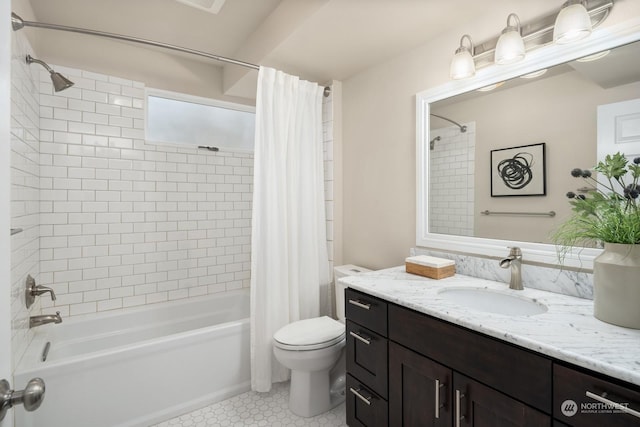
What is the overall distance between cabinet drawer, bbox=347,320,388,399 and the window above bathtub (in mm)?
2147

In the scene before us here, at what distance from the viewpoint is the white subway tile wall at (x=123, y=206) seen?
7.50 feet

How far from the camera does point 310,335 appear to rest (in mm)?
1910

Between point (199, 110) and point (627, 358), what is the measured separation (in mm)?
3123

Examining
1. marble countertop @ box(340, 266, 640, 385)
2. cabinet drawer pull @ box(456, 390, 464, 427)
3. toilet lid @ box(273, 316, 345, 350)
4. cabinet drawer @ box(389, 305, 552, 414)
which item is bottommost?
toilet lid @ box(273, 316, 345, 350)

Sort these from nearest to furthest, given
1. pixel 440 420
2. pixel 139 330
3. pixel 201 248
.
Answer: pixel 440 420 < pixel 139 330 < pixel 201 248

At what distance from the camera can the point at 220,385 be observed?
6.88 feet

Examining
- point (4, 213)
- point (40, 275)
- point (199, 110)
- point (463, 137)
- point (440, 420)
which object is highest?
point (199, 110)

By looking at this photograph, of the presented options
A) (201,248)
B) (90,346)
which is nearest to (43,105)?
(201,248)

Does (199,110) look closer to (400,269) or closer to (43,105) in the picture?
(43,105)

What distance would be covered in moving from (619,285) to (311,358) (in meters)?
1.44

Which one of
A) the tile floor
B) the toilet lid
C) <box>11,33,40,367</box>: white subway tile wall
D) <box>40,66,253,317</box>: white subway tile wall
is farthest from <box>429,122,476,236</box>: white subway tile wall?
<box>11,33,40,367</box>: white subway tile wall

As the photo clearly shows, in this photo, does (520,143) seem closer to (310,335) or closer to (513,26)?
(513,26)

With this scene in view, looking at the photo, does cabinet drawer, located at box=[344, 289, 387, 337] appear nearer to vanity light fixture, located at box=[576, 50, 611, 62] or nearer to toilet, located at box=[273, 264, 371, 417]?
toilet, located at box=[273, 264, 371, 417]

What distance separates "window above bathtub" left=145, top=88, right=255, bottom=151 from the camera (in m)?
2.69
